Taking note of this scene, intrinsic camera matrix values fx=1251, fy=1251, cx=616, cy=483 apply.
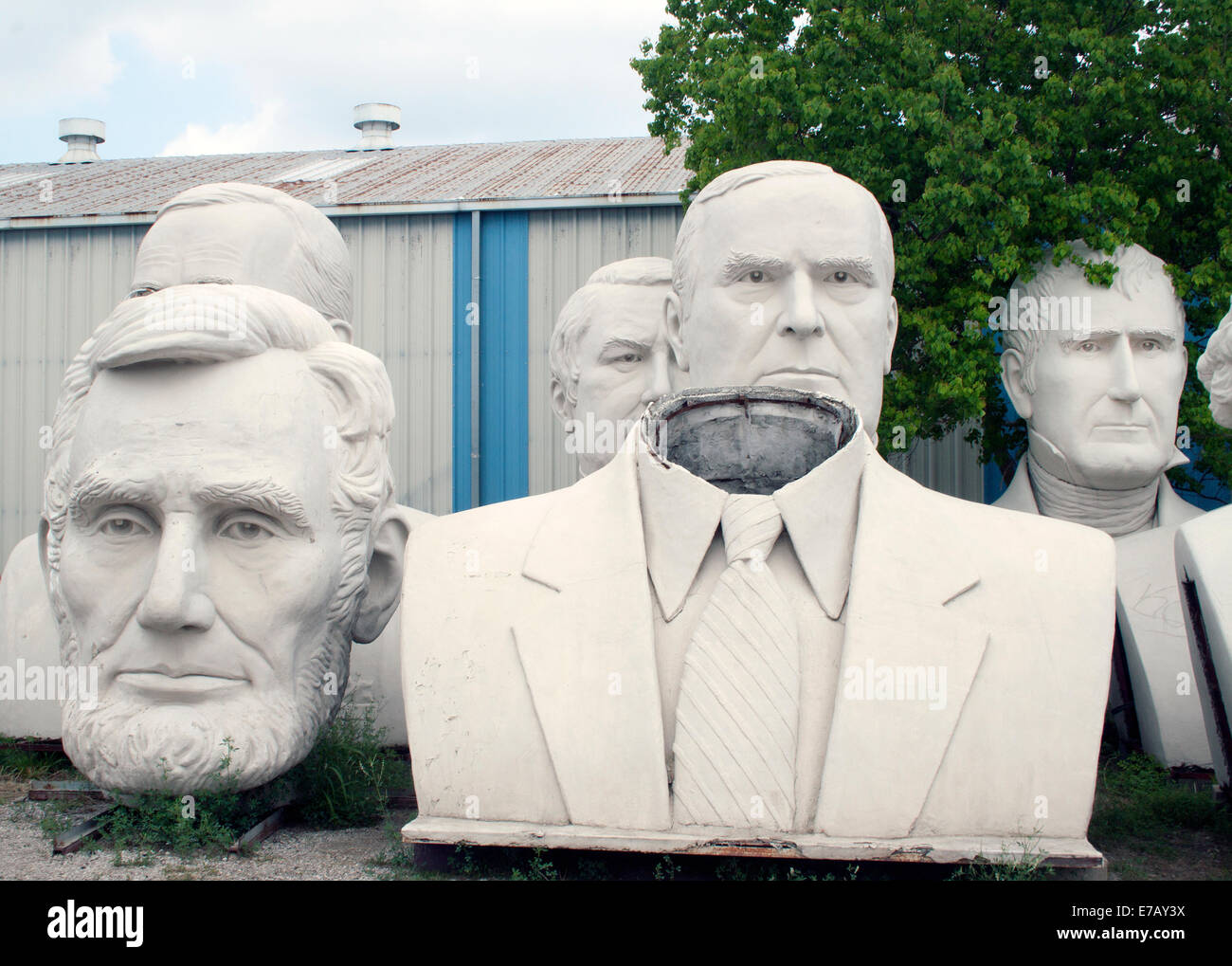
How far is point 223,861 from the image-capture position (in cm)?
355

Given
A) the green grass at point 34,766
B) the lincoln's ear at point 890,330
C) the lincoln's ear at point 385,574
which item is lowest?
the green grass at point 34,766

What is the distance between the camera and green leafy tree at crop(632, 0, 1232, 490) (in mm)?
6590

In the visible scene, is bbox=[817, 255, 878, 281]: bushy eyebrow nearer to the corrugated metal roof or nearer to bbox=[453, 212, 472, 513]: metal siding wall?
the corrugated metal roof

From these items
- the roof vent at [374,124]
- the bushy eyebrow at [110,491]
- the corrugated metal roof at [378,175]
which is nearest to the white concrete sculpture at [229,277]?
the bushy eyebrow at [110,491]

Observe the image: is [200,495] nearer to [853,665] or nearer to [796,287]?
[853,665]

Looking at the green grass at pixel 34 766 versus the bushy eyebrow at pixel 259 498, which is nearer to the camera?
the bushy eyebrow at pixel 259 498

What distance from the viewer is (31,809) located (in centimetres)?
419

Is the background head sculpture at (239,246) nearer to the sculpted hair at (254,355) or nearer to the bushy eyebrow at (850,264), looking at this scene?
the sculpted hair at (254,355)

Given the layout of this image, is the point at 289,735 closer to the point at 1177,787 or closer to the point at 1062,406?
the point at 1177,787

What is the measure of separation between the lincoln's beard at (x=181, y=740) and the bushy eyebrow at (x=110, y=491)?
0.48 meters

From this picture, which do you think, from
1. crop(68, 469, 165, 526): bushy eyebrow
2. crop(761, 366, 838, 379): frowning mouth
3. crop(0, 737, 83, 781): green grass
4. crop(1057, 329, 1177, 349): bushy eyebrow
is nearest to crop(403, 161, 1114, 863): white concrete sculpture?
crop(68, 469, 165, 526): bushy eyebrow

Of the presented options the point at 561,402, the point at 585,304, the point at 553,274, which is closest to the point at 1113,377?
the point at 585,304

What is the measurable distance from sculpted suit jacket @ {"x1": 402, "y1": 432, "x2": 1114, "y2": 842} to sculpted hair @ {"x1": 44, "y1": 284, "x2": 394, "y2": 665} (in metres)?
0.51

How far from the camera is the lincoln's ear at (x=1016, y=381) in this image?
6328 millimetres
